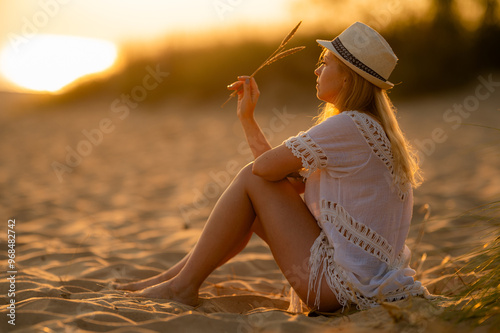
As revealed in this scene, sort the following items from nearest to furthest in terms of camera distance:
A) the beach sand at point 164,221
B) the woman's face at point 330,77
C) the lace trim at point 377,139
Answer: the beach sand at point 164,221
the lace trim at point 377,139
the woman's face at point 330,77

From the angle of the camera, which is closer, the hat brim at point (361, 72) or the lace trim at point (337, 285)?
the lace trim at point (337, 285)

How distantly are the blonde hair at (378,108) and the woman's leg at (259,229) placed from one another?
18.3 inches

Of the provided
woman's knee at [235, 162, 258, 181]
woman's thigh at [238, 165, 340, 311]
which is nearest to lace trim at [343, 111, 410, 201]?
woman's thigh at [238, 165, 340, 311]

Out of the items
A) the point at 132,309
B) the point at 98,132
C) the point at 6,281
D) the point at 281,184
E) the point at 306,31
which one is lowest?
the point at 132,309

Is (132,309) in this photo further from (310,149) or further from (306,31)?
(306,31)

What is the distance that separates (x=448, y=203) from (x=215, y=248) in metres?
2.96

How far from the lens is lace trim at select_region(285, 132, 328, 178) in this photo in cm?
217

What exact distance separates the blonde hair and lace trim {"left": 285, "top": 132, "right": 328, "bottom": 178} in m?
0.30

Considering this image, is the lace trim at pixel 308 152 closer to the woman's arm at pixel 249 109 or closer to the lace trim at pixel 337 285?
the lace trim at pixel 337 285

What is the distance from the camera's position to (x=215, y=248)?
2.42 meters

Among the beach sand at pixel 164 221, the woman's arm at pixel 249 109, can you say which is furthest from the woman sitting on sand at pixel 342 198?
the woman's arm at pixel 249 109

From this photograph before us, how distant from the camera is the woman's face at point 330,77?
7.75 feet

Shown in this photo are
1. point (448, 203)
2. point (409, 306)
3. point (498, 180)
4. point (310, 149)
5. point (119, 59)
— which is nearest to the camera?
point (409, 306)

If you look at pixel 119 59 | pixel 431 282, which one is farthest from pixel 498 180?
pixel 119 59
